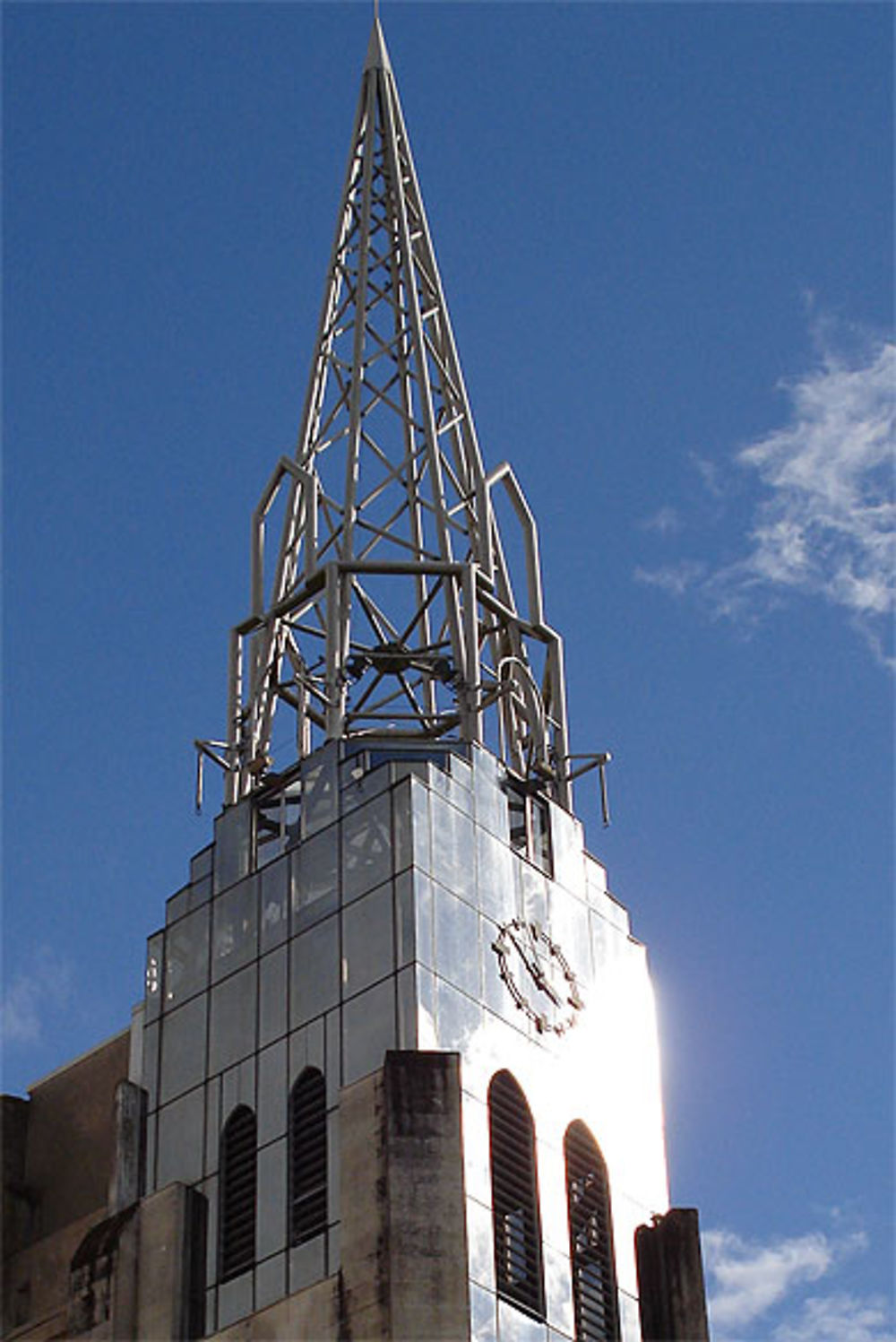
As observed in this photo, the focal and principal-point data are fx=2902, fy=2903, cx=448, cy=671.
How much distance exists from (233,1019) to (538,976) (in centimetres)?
645

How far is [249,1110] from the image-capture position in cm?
5922

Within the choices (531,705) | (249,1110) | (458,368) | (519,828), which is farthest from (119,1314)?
(458,368)

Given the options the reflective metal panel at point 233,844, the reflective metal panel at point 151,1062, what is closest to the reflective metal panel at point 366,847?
the reflective metal panel at point 233,844

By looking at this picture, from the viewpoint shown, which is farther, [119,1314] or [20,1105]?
[20,1105]

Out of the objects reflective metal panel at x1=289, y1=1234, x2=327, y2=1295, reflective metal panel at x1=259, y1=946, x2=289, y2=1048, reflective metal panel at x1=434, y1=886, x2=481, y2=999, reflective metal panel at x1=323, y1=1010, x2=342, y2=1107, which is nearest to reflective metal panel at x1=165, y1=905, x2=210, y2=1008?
reflective metal panel at x1=259, y1=946, x2=289, y2=1048

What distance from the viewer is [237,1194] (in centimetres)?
5847

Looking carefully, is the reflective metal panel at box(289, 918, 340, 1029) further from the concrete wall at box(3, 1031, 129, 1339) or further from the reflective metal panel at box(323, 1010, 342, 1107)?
the concrete wall at box(3, 1031, 129, 1339)

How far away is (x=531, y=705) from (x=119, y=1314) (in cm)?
1805

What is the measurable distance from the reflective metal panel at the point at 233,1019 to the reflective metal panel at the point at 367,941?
2.76m

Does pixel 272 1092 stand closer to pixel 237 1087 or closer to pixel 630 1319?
pixel 237 1087

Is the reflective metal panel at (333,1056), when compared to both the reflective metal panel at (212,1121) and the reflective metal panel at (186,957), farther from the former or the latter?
the reflective metal panel at (186,957)

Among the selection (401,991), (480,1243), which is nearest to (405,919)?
(401,991)

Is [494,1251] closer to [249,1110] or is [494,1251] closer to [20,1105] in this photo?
[249,1110]

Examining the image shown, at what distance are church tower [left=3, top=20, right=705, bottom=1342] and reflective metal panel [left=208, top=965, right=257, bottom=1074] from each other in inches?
2.6
